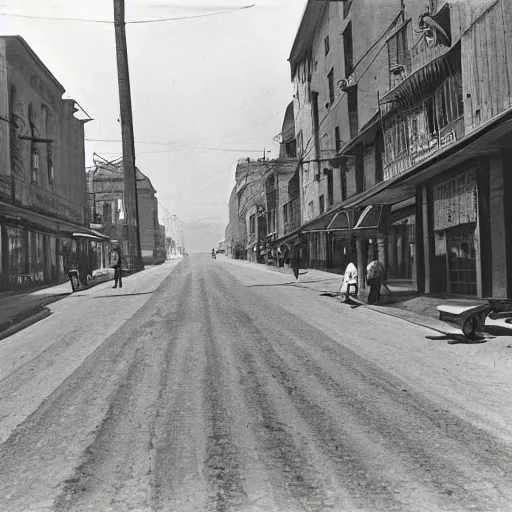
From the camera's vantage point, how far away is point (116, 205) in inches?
2418

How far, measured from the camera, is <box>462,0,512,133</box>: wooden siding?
38.7 feet

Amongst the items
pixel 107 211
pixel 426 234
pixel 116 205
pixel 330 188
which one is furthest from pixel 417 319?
pixel 116 205

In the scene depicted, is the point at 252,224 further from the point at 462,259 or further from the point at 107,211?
the point at 462,259

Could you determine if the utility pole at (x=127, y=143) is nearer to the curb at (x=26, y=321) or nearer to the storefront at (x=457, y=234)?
the curb at (x=26, y=321)

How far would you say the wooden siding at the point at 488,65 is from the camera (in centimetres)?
1178

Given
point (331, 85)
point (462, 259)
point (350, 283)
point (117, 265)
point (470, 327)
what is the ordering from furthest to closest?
point (331, 85) → point (117, 265) → point (350, 283) → point (462, 259) → point (470, 327)

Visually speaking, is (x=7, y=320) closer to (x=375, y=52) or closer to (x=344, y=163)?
(x=375, y=52)

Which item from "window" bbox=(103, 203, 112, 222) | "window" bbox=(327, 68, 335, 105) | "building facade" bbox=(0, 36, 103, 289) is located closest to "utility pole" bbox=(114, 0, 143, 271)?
"building facade" bbox=(0, 36, 103, 289)

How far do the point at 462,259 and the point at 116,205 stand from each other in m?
51.1

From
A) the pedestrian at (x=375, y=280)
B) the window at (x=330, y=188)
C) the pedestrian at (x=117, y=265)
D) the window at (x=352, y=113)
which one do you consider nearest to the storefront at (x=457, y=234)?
the pedestrian at (x=375, y=280)

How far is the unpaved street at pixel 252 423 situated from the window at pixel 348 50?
2162 cm

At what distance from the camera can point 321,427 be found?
184 inches

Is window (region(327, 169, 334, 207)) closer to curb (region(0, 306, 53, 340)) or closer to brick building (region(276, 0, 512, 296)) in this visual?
brick building (region(276, 0, 512, 296))

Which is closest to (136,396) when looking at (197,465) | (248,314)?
(197,465)
